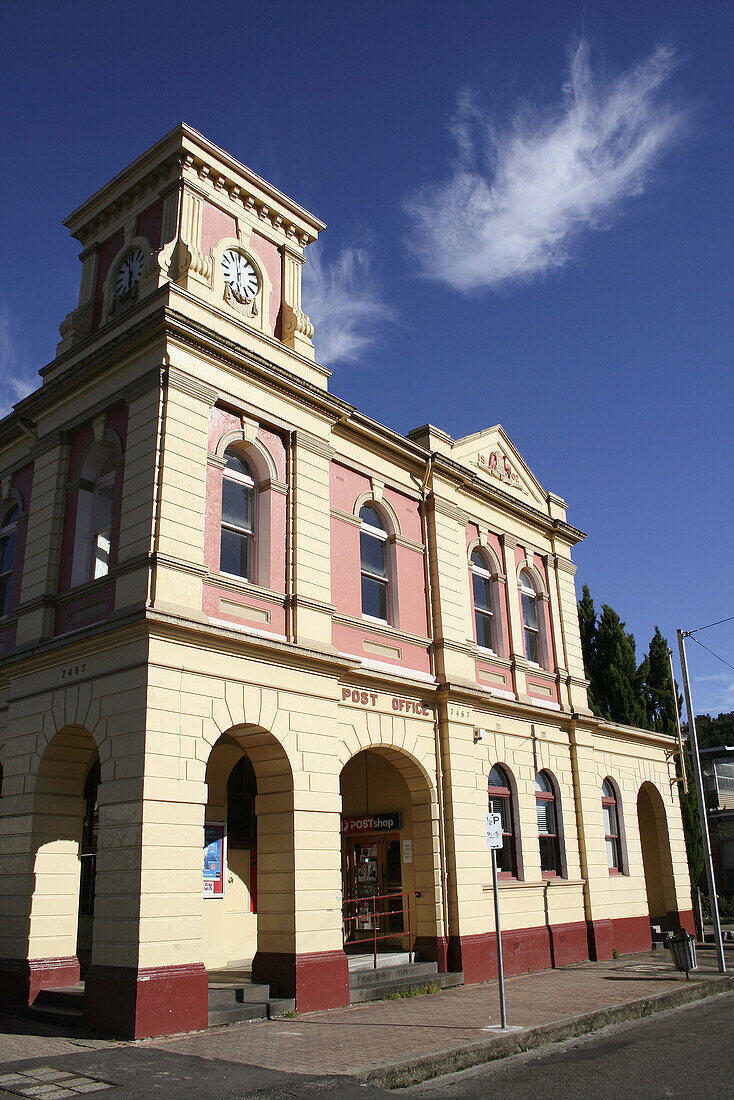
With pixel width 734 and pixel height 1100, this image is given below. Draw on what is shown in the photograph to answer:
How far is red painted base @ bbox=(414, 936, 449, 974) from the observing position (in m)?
16.0

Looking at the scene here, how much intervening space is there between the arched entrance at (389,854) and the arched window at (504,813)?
212cm

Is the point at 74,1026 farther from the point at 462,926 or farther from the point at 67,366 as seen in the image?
the point at 67,366

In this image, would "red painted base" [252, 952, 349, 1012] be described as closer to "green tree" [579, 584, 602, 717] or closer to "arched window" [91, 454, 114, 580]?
"arched window" [91, 454, 114, 580]

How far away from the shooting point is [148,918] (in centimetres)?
1102

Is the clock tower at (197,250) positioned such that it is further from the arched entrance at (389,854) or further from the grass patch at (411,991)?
the grass patch at (411,991)

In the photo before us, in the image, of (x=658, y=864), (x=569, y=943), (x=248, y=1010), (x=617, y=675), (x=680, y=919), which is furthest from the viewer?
(x=617, y=675)

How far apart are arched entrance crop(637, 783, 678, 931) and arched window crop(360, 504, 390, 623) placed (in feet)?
38.6

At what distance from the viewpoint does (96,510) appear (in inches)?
600

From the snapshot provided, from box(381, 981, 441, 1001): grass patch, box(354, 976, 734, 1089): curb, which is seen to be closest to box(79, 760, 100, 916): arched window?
box(381, 981, 441, 1001): grass patch

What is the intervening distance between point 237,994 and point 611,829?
13.1 m

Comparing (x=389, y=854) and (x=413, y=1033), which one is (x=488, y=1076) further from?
(x=389, y=854)

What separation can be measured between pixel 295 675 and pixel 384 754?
359 cm

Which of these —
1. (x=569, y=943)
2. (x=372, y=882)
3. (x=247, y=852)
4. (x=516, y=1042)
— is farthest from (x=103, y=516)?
(x=569, y=943)

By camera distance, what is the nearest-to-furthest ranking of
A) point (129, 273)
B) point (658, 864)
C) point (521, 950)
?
point (129, 273), point (521, 950), point (658, 864)
